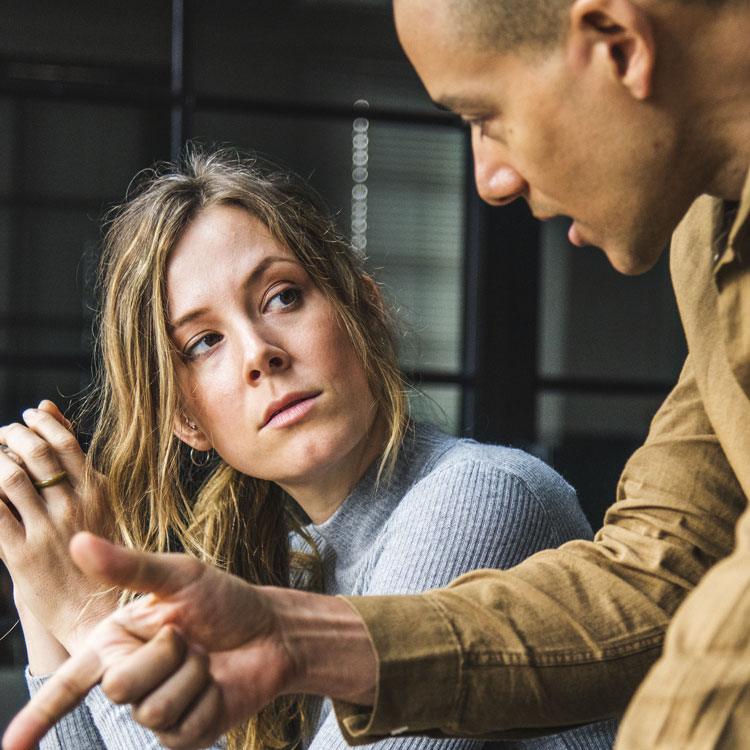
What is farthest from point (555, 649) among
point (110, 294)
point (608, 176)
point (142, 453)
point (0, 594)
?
point (0, 594)

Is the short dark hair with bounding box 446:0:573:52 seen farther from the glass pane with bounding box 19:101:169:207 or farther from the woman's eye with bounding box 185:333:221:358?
the glass pane with bounding box 19:101:169:207

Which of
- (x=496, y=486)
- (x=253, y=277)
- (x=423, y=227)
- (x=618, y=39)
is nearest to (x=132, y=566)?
(x=618, y=39)

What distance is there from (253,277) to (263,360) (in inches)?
5.3

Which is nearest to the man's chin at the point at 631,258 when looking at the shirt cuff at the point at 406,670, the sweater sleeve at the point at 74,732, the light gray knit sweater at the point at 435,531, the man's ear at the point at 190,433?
the shirt cuff at the point at 406,670

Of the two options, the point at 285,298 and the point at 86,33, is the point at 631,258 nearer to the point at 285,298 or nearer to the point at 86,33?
the point at 285,298

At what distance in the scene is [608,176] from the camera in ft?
2.85

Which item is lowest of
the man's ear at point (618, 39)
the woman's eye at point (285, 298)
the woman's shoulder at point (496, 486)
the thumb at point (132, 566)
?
the woman's shoulder at point (496, 486)

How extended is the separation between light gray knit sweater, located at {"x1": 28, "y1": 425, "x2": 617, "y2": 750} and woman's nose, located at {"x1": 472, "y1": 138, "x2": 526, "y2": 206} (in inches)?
18.2

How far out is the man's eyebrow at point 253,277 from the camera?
1.48 meters

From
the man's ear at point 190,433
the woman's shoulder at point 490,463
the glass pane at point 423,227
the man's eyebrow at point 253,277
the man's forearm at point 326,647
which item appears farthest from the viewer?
the glass pane at point 423,227

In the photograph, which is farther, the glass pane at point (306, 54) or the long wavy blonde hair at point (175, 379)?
the glass pane at point (306, 54)

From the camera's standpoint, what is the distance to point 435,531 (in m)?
1.28

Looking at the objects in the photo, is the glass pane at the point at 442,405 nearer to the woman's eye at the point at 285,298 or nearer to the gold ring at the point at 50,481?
the woman's eye at the point at 285,298

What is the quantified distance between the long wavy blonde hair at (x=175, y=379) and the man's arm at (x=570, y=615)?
50 cm
